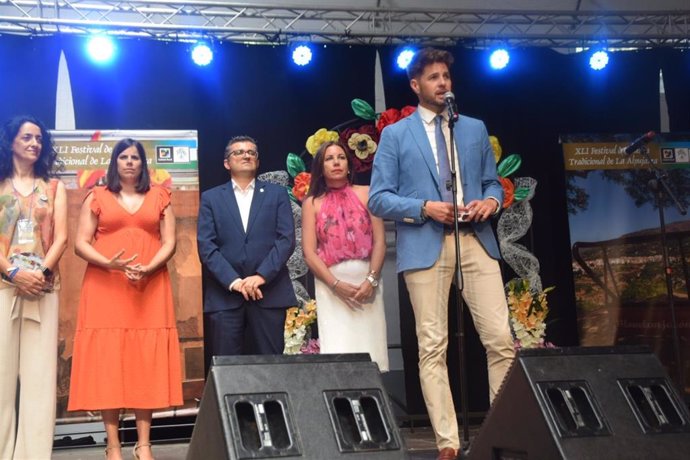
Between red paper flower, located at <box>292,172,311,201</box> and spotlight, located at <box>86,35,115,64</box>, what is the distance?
147cm

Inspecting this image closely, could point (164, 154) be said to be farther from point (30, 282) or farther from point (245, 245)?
point (30, 282)

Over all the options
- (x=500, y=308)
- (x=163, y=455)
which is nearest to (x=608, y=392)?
(x=500, y=308)

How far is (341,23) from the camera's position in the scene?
6.06 meters

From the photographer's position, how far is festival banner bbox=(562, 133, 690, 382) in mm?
5973

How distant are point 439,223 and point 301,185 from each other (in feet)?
7.19

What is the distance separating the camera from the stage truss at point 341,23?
550cm

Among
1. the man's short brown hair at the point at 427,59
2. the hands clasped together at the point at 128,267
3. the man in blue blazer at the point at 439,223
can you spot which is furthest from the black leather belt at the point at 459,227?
the hands clasped together at the point at 128,267

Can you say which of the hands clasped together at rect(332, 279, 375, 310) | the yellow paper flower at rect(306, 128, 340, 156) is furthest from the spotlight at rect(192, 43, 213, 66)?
the hands clasped together at rect(332, 279, 375, 310)

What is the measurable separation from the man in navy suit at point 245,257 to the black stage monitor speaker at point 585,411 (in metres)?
1.64

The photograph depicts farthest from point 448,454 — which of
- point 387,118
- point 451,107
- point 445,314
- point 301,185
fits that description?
point 387,118

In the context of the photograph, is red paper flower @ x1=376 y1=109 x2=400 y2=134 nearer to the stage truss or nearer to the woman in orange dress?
the stage truss

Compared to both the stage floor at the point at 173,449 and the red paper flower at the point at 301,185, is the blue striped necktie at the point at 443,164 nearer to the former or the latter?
the stage floor at the point at 173,449

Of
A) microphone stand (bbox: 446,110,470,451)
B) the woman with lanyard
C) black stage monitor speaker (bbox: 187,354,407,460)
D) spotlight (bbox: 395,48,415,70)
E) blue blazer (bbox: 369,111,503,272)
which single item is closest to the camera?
black stage monitor speaker (bbox: 187,354,407,460)

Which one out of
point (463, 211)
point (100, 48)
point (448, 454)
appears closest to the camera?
point (448, 454)
